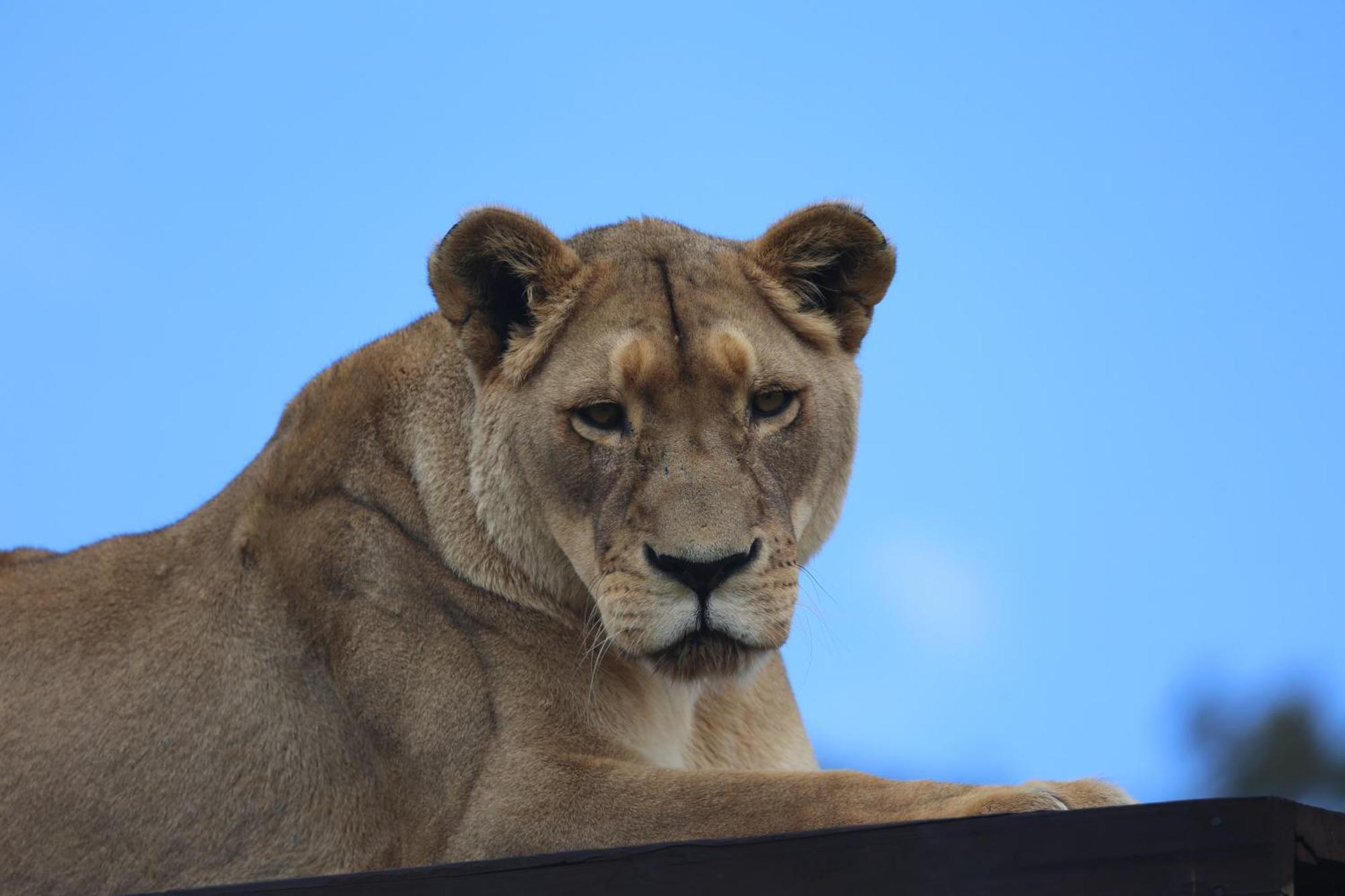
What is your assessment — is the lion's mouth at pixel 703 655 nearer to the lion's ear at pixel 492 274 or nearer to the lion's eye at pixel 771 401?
the lion's eye at pixel 771 401

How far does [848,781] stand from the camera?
468 cm

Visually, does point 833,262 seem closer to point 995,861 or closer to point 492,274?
point 492,274

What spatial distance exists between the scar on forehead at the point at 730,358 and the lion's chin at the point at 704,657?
2.66ft

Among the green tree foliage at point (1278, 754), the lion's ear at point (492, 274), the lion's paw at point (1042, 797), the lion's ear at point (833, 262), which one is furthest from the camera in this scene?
the green tree foliage at point (1278, 754)

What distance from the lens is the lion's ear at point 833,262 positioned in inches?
235

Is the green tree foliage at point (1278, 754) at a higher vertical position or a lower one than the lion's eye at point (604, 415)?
lower

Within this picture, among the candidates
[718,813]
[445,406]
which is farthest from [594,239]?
[718,813]

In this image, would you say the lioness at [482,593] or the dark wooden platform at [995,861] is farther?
the lioness at [482,593]

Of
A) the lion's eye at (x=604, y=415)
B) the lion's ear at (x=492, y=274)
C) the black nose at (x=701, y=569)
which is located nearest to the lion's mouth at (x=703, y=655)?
the black nose at (x=701, y=569)

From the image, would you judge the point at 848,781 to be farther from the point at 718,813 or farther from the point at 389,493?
the point at 389,493

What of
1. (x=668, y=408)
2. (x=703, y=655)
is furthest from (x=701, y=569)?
(x=668, y=408)

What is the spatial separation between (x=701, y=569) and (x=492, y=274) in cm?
136

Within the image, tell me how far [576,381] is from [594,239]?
820mm

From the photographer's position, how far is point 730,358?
5.38 m
